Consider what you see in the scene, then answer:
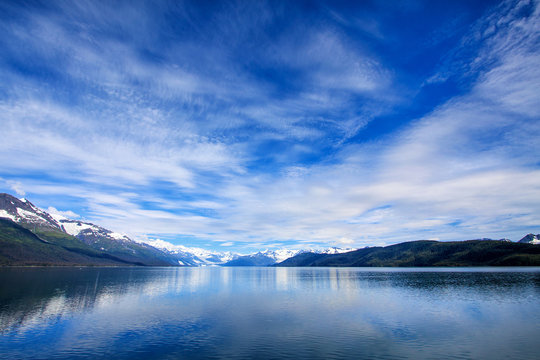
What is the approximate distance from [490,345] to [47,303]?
305ft

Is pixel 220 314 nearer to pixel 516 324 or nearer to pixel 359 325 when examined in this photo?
pixel 359 325

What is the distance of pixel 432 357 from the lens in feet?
108

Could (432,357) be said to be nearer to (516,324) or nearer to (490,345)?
(490,345)

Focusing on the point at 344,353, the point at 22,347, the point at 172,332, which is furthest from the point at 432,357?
the point at 22,347

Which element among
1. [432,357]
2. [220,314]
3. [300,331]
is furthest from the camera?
[220,314]

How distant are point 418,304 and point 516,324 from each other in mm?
23892

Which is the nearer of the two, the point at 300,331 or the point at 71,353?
the point at 71,353

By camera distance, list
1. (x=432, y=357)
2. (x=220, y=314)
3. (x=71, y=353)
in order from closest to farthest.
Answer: (x=432, y=357)
(x=71, y=353)
(x=220, y=314)

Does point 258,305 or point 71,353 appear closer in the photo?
point 71,353

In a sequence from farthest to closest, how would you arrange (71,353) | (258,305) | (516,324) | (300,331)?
(258,305) < (516,324) < (300,331) < (71,353)

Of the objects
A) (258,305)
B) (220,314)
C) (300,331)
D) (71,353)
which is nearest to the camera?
(71,353)

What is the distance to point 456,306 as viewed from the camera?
218 feet

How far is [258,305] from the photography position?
71.9 meters

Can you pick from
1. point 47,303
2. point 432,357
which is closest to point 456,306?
point 432,357
